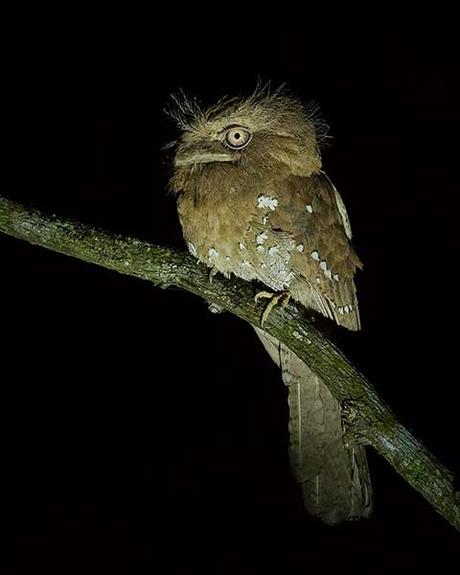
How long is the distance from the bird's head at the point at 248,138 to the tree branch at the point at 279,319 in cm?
27

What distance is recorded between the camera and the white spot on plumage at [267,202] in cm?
196

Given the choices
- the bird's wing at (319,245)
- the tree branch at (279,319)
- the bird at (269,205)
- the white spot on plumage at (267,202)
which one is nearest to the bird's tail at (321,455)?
the bird at (269,205)

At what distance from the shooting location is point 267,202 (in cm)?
196

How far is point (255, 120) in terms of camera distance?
78.0 inches

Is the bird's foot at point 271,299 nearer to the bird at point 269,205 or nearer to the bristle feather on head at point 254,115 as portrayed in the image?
the bird at point 269,205

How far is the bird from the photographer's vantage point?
196 centimetres

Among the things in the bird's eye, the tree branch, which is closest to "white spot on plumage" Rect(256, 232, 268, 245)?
the tree branch

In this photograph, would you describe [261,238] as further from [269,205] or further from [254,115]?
[254,115]

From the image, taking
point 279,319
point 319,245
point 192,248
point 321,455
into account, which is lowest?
point 321,455

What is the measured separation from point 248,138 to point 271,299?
0.42 meters

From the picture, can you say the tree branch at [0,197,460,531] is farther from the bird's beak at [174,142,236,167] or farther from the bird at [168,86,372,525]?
the bird's beak at [174,142,236,167]

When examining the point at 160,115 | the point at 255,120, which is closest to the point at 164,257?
the point at 255,120

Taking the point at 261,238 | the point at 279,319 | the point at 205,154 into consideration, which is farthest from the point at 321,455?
the point at 205,154

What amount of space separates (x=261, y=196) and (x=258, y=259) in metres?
0.16
